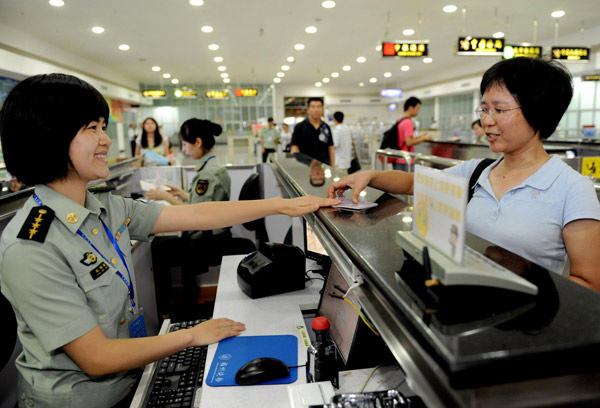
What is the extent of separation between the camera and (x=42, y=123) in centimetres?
121

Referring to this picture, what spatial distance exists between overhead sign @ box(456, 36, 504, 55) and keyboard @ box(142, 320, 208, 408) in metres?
8.01

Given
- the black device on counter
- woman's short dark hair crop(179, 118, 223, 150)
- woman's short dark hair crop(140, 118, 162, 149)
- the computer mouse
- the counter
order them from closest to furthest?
the counter, the computer mouse, the black device on counter, woman's short dark hair crop(179, 118, 223, 150), woman's short dark hair crop(140, 118, 162, 149)

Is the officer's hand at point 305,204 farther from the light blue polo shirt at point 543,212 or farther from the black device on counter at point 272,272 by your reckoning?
the light blue polo shirt at point 543,212

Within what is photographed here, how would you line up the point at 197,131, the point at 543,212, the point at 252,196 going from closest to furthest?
the point at 543,212, the point at 252,196, the point at 197,131

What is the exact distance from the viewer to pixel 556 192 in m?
1.26

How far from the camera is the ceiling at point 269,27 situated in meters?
7.83

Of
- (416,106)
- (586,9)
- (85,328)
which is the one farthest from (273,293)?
(586,9)

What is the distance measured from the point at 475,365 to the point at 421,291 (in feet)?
0.72

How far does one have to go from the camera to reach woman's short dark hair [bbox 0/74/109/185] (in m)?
1.20

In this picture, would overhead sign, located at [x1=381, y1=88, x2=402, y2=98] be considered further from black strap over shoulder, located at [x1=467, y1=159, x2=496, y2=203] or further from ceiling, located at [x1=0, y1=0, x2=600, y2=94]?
black strap over shoulder, located at [x1=467, y1=159, x2=496, y2=203]

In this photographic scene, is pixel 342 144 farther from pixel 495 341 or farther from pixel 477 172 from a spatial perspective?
pixel 495 341

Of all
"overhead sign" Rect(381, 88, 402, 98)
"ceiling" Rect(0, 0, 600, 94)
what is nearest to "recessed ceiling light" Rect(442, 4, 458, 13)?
"ceiling" Rect(0, 0, 600, 94)

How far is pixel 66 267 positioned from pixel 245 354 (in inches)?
23.6

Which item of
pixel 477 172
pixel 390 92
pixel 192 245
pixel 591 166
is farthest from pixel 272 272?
pixel 390 92
